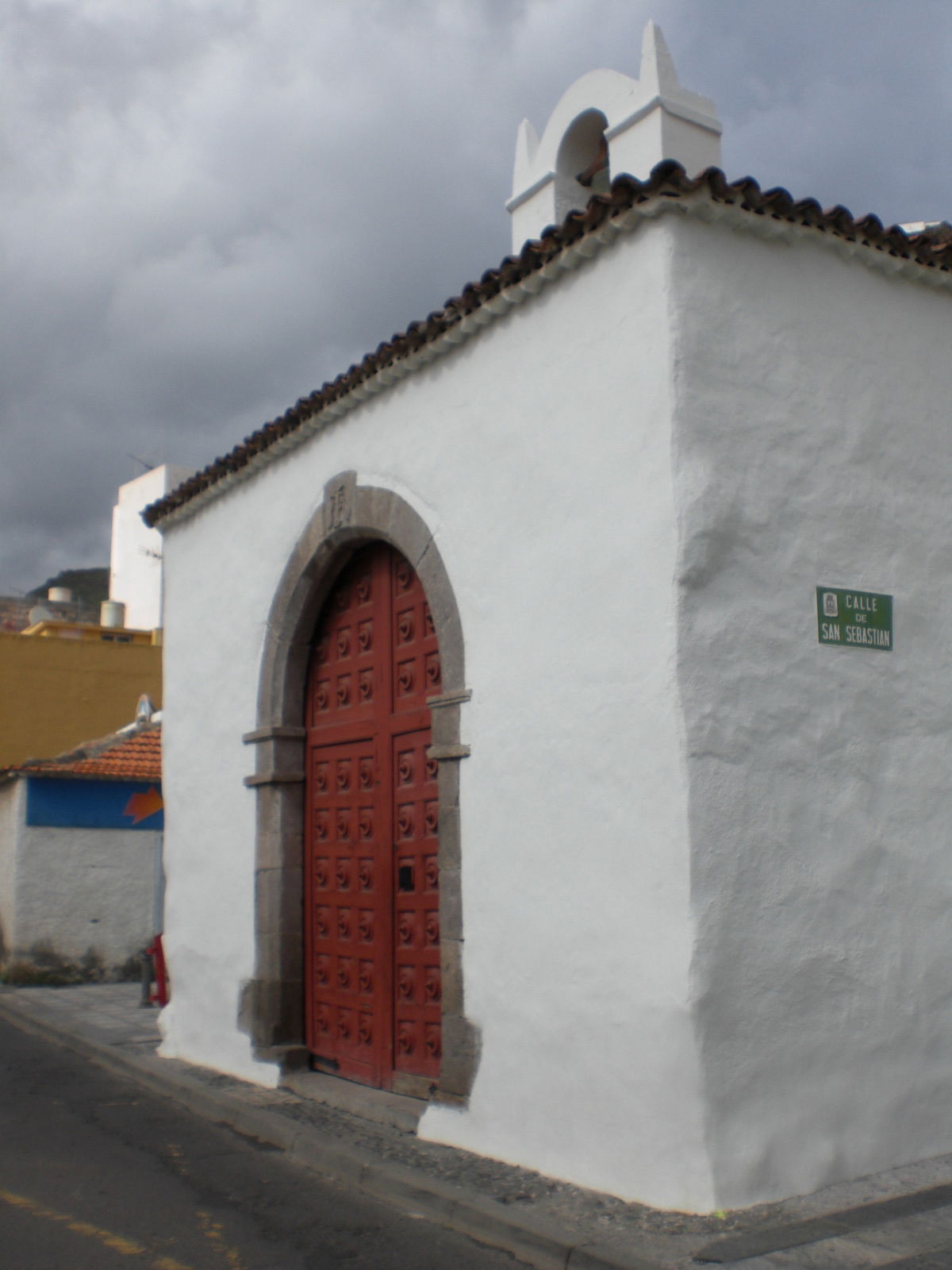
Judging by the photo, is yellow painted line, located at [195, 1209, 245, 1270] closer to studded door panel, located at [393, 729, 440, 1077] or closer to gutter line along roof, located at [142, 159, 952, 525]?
studded door panel, located at [393, 729, 440, 1077]

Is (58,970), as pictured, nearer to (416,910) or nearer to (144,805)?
(144,805)

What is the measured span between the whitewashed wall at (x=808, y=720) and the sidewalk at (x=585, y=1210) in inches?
7.9

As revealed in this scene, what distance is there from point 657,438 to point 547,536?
0.77m

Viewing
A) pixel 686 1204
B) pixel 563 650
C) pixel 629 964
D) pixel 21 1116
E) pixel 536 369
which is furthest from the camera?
pixel 21 1116

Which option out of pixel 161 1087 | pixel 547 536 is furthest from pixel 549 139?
pixel 161 1087

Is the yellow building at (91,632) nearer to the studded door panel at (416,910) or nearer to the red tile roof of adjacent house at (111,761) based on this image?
the red tile roof of adjacent house at (111,761)

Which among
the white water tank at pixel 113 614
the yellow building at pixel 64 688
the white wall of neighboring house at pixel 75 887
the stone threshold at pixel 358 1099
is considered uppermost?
the white water tank at pixel 113 614

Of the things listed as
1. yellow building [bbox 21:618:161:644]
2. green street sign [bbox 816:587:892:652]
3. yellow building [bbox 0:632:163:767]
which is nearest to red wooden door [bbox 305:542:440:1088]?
green street sign [bbox 816:587:892:652]

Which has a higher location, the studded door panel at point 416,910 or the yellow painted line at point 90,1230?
the studded door panel at point 416,910

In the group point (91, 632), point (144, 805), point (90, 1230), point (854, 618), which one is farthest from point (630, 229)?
point (91, 632)

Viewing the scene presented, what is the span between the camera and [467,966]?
223 inches

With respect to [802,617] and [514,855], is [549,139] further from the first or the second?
[514,855]

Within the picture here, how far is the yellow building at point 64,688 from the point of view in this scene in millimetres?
17109

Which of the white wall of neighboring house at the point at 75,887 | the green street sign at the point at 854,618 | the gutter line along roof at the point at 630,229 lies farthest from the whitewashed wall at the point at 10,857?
the green street sign at the point at 854,618
